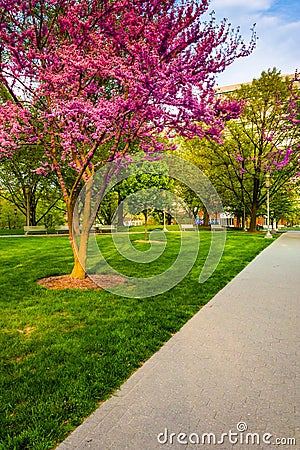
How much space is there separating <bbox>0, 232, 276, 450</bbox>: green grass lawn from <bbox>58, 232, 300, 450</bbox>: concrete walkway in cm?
22

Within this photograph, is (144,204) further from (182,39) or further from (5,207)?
(5,207)

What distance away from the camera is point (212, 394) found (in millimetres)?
3178

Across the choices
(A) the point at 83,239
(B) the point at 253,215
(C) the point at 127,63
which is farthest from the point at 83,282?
(B) the point at 253,215

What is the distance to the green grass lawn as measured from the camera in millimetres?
2826

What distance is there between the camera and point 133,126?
790 cm

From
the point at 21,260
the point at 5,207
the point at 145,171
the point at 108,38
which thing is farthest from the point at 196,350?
the point at 5,207

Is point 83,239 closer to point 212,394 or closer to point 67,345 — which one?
point 67,345

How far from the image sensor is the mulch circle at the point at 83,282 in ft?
25.7

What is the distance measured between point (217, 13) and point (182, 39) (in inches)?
49.3

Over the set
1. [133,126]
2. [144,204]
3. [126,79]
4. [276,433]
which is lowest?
[276,433]

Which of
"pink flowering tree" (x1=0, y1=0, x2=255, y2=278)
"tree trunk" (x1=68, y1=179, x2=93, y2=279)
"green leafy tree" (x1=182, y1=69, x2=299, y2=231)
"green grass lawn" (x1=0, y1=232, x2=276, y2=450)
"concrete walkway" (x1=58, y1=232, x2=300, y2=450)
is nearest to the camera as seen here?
"concrete walkway" (x1=58, y1=232, x2=300, y2=450)

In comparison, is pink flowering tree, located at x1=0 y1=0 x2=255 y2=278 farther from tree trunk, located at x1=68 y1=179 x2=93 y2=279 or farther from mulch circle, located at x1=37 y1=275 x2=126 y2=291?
mulch circle, located at x1=37 y1=275 x2=126 y2=291

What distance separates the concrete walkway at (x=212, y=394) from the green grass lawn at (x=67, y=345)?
0.22 metres

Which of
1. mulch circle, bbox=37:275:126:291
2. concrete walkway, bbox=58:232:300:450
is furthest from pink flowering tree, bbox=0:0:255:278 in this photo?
concrete walkway, bbox=58:232:300:450
